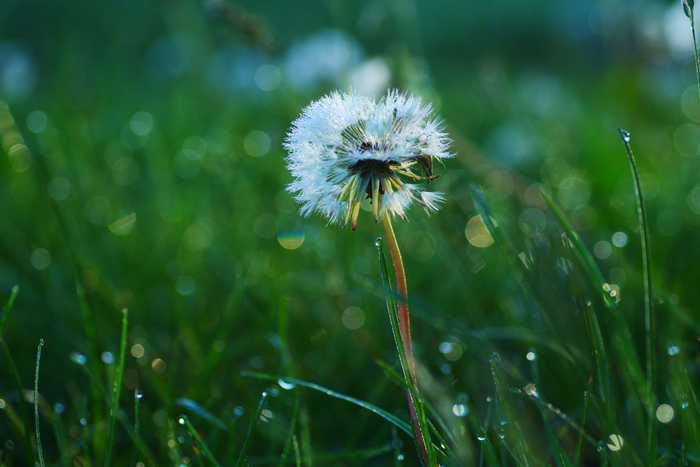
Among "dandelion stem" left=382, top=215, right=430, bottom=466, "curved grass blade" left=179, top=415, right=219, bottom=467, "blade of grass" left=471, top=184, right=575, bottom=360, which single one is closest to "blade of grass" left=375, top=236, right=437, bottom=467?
"dandelion stem" left=382, top=215, right=430, bottom=466

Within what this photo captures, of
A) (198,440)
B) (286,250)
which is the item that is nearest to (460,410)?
(198,440)

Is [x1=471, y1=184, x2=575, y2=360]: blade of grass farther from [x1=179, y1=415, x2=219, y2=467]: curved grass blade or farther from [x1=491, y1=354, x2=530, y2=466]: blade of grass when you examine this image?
[x1=179, y1=415, x2=219, y2=467]: curved grass blade

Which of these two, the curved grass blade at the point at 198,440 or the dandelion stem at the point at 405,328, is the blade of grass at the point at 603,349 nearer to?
the dandelion stem at the point at 405,328

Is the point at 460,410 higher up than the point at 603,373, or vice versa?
the point at 603,373

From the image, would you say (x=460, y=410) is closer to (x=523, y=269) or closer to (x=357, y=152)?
(x=523, y=269)

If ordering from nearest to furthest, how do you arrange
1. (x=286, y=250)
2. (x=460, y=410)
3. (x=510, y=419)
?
(x=510, y=419) < (x=460, y=410) < (x=286, y=250)

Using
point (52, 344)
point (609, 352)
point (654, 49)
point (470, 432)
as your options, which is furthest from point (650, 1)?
point (52, 344)
